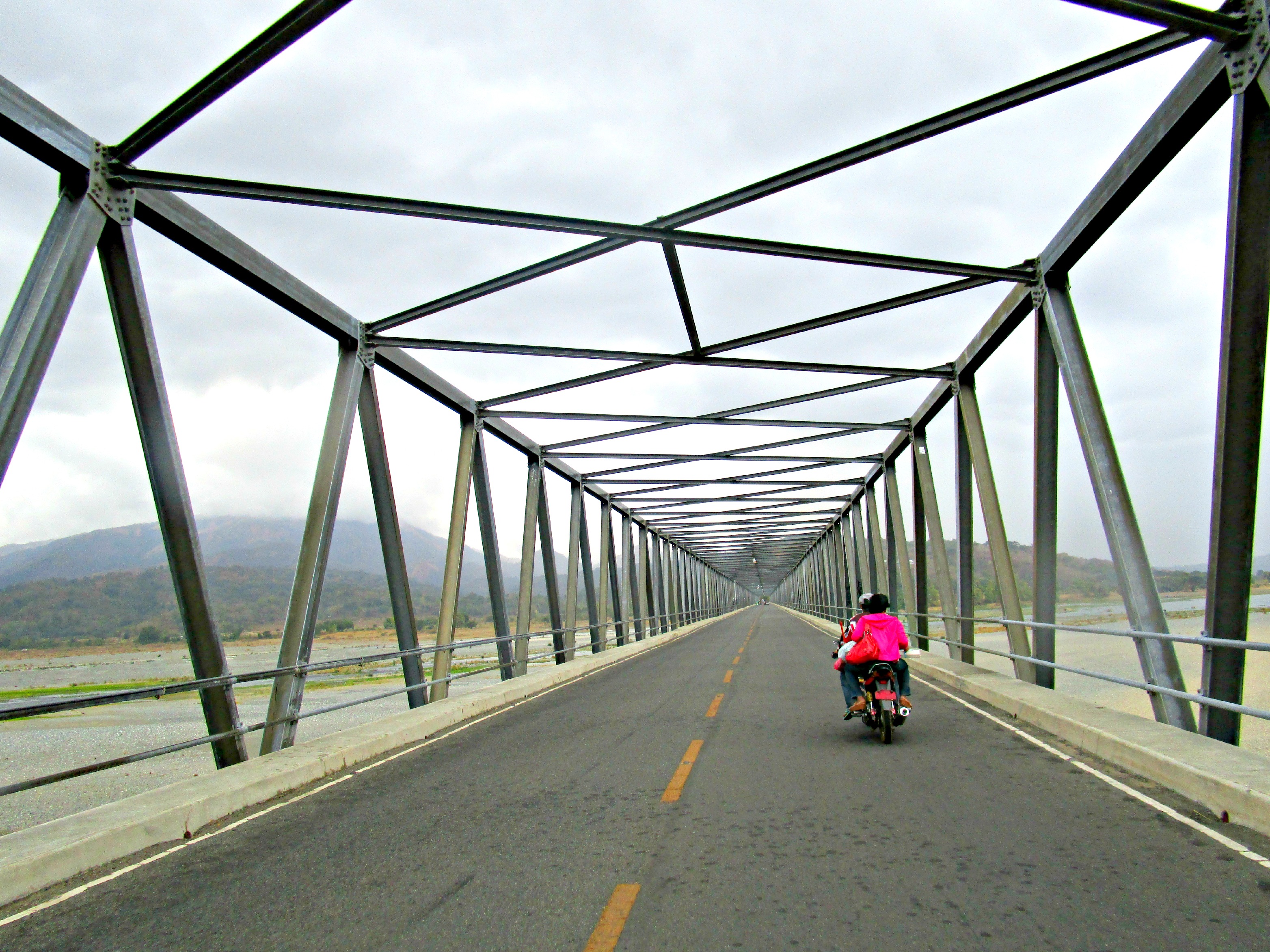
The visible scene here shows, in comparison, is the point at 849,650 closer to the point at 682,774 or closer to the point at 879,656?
the point at 879,656

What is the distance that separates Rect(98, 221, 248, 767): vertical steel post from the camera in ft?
22.4

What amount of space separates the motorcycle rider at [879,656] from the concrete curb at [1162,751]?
1.47 m

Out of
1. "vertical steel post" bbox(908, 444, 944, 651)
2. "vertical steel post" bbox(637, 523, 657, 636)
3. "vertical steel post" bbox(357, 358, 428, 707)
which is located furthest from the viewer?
"vertical steel post" bbox(637, 523, 657, 636)

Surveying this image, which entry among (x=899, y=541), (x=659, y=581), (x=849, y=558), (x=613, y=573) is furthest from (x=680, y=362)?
(x=659, y=581)

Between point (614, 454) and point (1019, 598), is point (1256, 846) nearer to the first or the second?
point (1019, 598)

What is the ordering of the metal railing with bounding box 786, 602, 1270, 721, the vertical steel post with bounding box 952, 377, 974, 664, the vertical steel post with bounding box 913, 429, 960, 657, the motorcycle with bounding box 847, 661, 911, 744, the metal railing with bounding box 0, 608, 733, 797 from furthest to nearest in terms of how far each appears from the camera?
the vertical steel post with bounding box 913, 429, 960, 657, the vertical steel post with bounding box 952, 377, 974, 664, the motorcycle with bounding box 847, 661, 911, 744, the metal railing with bounding box 786, 602, 1270, 721, the metal railing with bounding box 0, 608, 733, 797

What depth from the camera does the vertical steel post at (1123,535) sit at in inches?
290

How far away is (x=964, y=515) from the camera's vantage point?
47.0ft

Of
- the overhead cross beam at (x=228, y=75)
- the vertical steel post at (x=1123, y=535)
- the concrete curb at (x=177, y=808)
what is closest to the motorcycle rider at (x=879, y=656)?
the vertical steel post at (x=1123, y=535)

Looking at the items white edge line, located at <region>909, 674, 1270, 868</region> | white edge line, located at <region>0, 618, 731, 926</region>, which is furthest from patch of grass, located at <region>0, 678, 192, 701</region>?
white edge line, located at <region>909, 674, 1270, 868</region>

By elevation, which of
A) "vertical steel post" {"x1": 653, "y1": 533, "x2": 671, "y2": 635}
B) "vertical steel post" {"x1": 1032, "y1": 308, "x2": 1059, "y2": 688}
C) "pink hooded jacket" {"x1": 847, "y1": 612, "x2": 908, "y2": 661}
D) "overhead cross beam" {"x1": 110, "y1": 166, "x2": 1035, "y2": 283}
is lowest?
"vertical steel post" {"x1": 653, "y1": 533, "x2": 671, "y2": 635}

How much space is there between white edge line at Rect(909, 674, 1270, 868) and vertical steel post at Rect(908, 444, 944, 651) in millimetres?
9581

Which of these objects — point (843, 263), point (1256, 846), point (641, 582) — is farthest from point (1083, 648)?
point (1256, 846)

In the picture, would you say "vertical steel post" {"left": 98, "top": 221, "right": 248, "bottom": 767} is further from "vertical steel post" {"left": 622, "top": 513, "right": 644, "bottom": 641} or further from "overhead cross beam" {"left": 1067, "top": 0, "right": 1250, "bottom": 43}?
"vertical steel post" {"left": 622, "top": 513, "right": 644, "bottom": 641}
